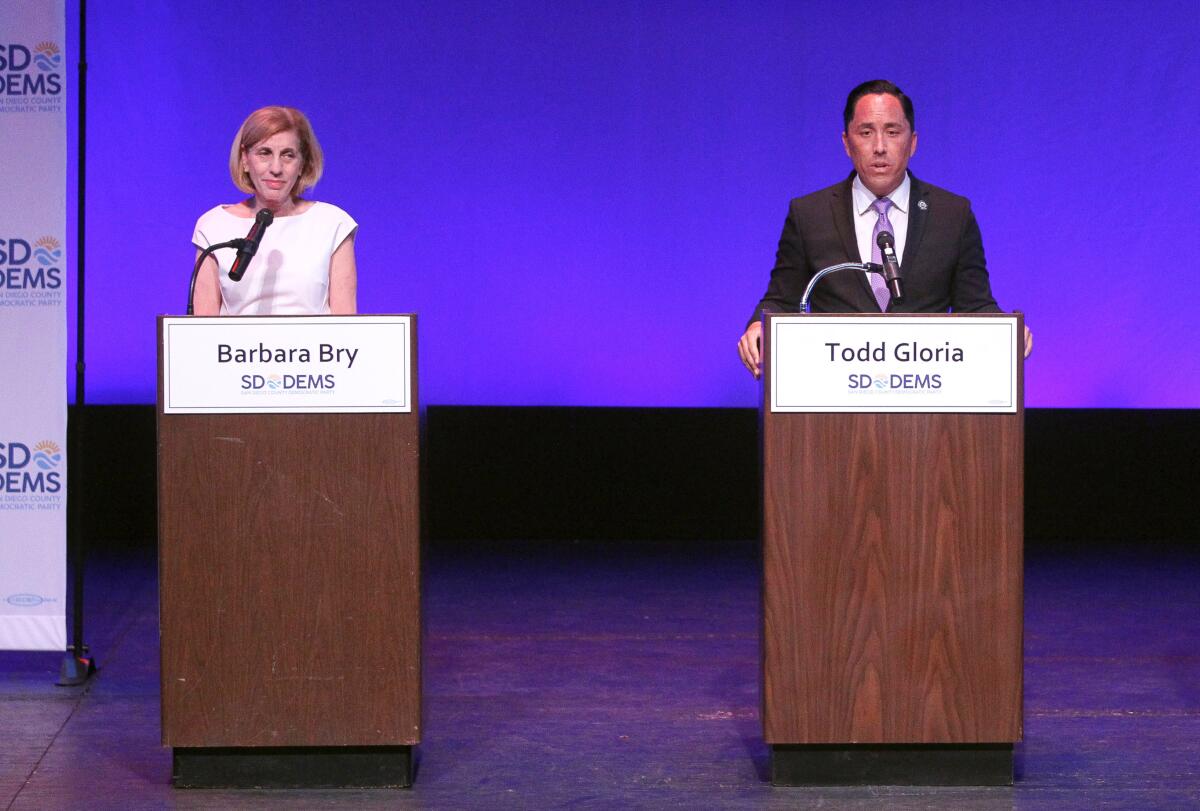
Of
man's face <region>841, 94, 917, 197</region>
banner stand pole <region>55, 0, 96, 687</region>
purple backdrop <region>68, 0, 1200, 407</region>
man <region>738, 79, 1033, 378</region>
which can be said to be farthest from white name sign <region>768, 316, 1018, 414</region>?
purple backdrop <region>68, 0, 1200, 407</region>

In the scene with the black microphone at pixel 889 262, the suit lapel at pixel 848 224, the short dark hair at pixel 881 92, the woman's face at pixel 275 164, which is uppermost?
the short dark hair at pixel 881 92

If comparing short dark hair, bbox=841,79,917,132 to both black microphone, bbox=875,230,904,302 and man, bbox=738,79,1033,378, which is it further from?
black microphone, bbox=875,230,904,302

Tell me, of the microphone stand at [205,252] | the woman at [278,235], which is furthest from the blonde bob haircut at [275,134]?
the microphone stand at [205,252]

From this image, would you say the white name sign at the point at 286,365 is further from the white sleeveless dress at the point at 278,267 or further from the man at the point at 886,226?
the man at the point at 886,226

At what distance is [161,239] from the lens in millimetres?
5883

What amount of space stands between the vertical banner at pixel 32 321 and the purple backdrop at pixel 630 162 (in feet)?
7.42

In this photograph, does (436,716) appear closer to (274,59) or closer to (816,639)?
(816,639)

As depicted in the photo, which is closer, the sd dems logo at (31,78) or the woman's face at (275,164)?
the woman's face at (275,164)

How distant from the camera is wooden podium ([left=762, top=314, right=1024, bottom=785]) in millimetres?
2607

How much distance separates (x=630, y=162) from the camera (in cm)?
596

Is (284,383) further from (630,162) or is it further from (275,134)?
(630,162)

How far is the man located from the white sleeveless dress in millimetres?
895

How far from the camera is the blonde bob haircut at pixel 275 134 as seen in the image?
2896 millimetres

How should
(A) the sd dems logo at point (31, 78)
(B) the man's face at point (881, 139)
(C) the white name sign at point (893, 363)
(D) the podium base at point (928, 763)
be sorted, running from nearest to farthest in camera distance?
(C) the white name sign at point (893, 363)
(D) the podium base at point (928, 763)
(B) the man's face at point (881, 139)
(A) the sd dems logo at point (31, 78)
